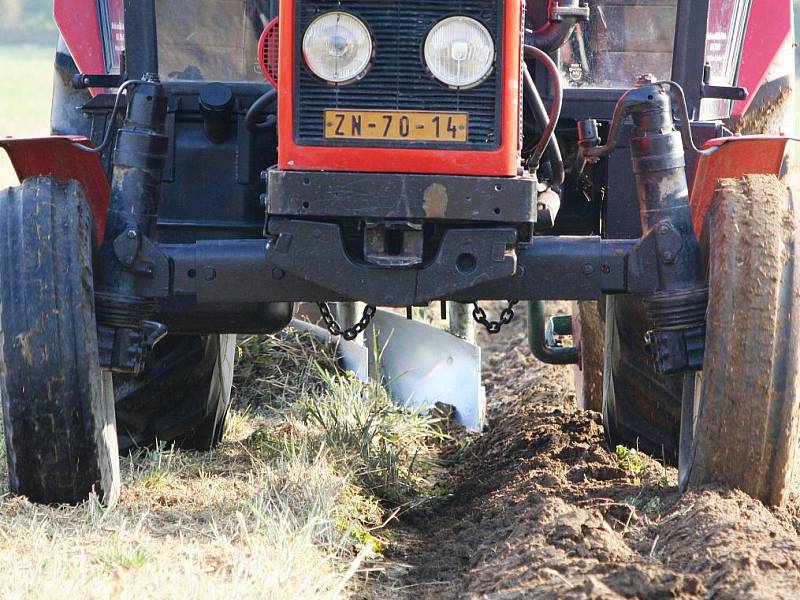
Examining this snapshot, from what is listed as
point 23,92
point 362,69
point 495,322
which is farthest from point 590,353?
point 23,92

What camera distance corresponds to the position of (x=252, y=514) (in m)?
3.80

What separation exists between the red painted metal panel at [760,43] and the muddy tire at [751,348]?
3.71 feet

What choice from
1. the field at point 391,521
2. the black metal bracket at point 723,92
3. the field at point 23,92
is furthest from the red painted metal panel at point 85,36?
the field at point 23,92

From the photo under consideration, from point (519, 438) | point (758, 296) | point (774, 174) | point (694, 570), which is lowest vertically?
point (519, 438)

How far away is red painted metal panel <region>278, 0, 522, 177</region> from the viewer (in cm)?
350

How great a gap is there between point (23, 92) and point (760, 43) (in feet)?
74.5

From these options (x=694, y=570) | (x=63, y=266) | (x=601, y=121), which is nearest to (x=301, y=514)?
(x=63, y=266)

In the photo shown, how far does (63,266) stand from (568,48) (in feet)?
5.74

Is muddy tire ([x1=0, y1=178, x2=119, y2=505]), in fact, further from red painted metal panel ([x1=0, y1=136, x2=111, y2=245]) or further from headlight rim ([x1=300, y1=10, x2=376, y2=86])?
headlight rim ([x1=300, y1=10, x2=376, y2=86])

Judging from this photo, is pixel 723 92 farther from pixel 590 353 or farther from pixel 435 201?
pixel 590 353

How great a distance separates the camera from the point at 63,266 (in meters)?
3.56

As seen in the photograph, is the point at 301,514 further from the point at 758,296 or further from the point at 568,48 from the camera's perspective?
the point at 568,48

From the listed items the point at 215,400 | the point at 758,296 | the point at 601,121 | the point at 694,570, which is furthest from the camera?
the point at 215,400

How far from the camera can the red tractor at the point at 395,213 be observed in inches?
137
